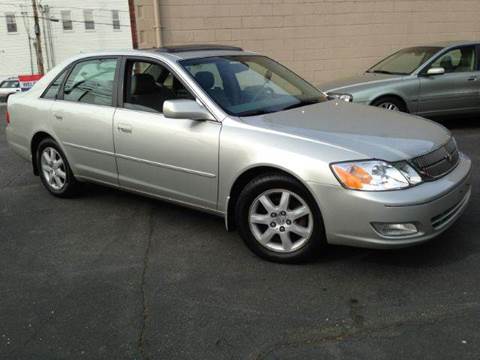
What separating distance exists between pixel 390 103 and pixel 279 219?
16.3 ft

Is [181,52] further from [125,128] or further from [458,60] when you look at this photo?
[458,60]

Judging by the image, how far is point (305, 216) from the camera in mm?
3578

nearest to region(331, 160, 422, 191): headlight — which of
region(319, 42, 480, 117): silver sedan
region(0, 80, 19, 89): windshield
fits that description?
region(319, 42, 480, 117): silver sedan

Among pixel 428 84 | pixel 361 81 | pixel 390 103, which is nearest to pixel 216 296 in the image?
pixel 390 103

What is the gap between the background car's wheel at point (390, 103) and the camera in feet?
26.0

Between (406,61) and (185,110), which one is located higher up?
(185,110)

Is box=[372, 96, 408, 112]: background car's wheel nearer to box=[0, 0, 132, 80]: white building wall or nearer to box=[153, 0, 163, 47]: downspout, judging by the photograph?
box=[153, 0, 163, 47]: downspout

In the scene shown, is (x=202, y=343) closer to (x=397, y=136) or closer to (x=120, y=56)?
(x=397, y=136)

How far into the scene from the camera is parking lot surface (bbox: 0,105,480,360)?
2.79m

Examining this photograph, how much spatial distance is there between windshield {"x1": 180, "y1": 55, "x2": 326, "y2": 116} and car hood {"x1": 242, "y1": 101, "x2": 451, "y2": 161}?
7.0 inches

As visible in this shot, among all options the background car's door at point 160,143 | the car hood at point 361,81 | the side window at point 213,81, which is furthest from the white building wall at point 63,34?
the side window at point 213,81

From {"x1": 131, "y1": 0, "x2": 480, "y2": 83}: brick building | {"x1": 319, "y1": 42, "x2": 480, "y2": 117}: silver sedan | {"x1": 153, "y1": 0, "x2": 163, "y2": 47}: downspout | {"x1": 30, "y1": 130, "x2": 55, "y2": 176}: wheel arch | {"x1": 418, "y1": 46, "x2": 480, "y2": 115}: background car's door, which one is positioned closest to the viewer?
{"x1": 30, "y1": 130, "x2": 55, "y2": 176}: wheel arch

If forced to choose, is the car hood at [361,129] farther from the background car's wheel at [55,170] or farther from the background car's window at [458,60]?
the background car's window at [458,60]

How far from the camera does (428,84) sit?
805cm
